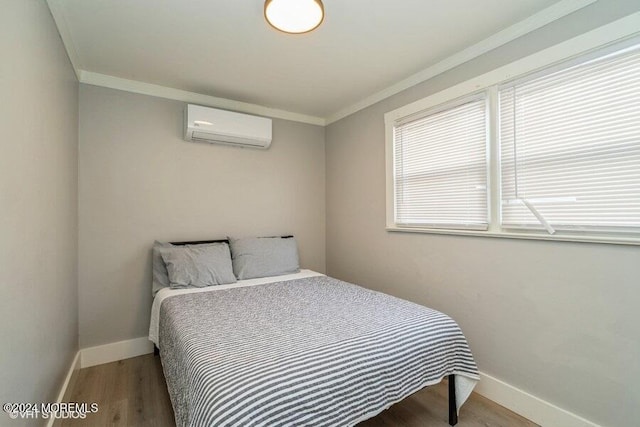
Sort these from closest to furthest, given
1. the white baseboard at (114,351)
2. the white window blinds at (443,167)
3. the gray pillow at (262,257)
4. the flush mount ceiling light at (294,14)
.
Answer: the flush mount ceiling light at (294,14)
the white window blinds at (443,167)
the white baseboard at (114,351)
the gray pillow at (262,257)

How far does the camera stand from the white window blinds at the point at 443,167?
213 cm

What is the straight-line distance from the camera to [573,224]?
166cm

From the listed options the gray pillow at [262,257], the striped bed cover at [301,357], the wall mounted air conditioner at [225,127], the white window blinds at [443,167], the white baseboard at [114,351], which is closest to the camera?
the striped bed cover at [301,357]

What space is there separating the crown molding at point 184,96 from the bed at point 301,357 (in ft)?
6.09

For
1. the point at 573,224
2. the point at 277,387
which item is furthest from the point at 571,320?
the point at 277,387

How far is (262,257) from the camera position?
292 centimetres

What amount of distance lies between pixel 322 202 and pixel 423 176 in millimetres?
1445

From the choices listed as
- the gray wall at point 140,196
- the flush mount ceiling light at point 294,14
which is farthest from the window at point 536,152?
the gray wall at point 140,196

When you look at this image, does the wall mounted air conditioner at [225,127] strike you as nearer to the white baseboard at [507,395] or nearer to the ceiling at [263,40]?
the ceiling at [263,40]

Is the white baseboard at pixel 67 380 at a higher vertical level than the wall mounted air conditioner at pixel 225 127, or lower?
lower

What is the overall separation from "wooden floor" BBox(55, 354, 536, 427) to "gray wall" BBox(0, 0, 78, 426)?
0.27 metres

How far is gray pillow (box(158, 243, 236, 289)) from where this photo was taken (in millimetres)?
2479

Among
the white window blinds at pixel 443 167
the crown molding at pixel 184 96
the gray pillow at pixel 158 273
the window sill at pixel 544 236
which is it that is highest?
the crown molding at pixel 184 96

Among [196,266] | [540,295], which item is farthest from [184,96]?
[540,295]
